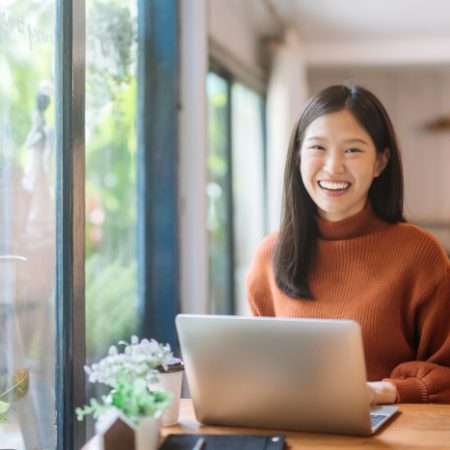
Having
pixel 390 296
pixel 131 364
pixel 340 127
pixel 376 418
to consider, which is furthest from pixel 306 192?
pixel 131 364

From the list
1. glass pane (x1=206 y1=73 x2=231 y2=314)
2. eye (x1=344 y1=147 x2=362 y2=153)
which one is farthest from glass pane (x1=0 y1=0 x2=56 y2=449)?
glass pane (x1=206 y1=73 x2=231 y2=314)

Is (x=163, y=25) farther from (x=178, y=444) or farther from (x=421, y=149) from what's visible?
(x=421, y=149)

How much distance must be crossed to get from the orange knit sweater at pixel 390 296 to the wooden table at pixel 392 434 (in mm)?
124

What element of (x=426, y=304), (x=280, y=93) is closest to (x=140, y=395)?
(x=426, y=304)

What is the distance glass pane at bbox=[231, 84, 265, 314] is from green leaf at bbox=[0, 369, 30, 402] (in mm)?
3148

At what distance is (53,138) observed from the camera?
6.50 ft

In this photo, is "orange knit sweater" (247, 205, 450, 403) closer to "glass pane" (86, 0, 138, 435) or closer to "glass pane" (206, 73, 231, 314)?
"glass pane" (86, 0, 138, 435)

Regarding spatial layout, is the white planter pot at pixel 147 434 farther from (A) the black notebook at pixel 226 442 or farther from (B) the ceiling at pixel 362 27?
(B) the ceiling at pixel 362 27

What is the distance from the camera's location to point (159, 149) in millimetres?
2977

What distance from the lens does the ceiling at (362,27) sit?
4949 mm

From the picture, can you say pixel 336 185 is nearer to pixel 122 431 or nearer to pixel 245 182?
pixel 122 431

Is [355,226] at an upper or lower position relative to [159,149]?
lower

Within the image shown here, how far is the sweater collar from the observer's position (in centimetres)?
183

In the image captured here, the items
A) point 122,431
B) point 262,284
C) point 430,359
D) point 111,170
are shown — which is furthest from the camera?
point 111,170
